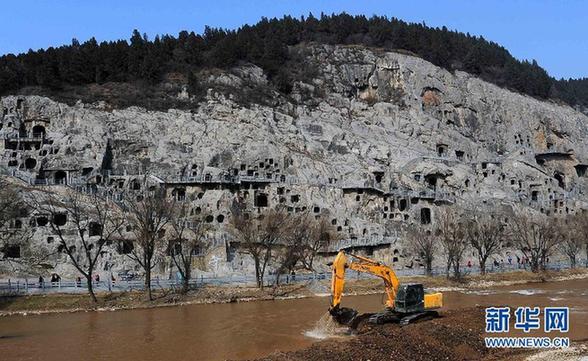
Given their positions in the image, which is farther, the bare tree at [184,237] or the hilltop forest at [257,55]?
the hilltop forest at [257,55]

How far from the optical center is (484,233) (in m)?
67.4

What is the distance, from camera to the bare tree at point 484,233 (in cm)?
6650

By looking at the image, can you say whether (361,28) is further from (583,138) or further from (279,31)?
(583,138)

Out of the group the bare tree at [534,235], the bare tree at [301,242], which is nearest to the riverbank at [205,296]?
the bare tree at [301,242]

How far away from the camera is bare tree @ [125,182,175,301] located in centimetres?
4991

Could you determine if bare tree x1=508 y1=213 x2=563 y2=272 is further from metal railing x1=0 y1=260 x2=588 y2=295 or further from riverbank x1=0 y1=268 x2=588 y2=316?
metal railing x1=0 y1=260 x2=588 y2=295

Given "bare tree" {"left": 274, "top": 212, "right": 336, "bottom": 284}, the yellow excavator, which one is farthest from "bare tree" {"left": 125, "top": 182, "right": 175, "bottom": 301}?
the yellow excavator

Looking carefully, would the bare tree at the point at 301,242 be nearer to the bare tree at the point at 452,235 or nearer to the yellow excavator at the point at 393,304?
the bare tree at the point at 452,235

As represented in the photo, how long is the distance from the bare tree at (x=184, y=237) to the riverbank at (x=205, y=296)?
3018 mm

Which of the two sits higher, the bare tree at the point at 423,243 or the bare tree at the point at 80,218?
the bare tree at the point at 80,218

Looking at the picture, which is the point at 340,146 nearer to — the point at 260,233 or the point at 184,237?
the point at 260,233

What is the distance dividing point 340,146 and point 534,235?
111 feet

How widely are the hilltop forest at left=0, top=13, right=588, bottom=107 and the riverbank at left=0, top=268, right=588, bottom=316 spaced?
54.5m

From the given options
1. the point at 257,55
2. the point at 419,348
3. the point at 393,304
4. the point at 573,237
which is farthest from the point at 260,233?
the point at 257,55
